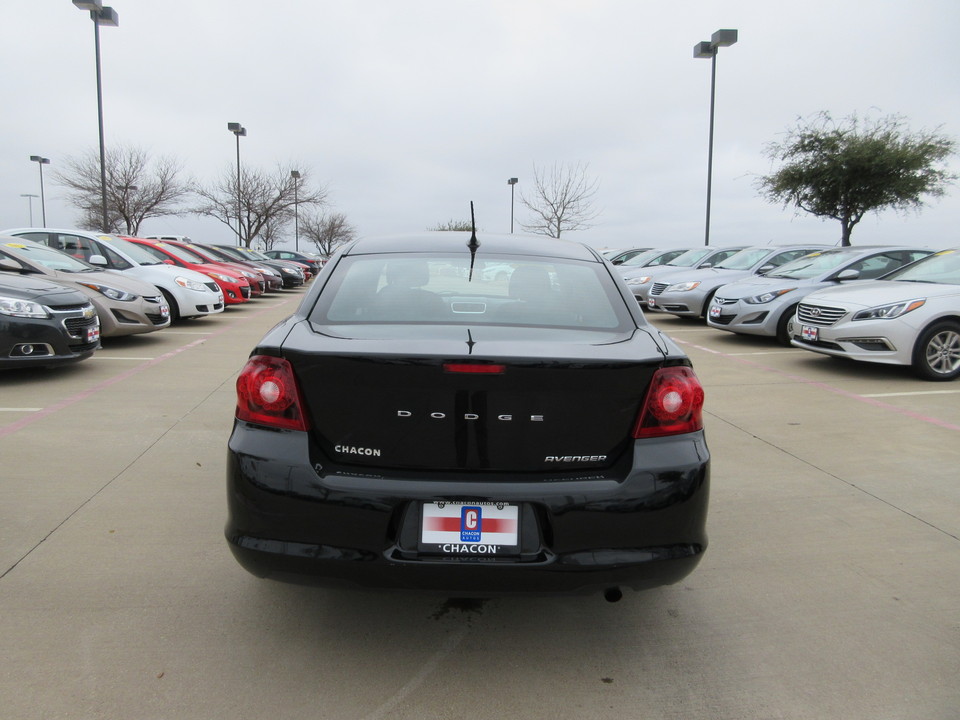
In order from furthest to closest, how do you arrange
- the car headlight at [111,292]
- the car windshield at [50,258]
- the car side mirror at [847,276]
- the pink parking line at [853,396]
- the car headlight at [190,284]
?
the car headlight at [190,284] → the car side mirror at [847,276] → the car windshield at [50,258] → the car headlight at [111,292] → the pink parking line at [853,396]

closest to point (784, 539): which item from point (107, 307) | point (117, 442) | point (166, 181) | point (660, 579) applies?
point (660, 579)

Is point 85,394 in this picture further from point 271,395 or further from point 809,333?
point 809,333

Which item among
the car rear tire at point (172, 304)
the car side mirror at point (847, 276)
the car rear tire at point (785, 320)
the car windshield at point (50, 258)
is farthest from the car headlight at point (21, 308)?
the car side mirror at point (847, 276)

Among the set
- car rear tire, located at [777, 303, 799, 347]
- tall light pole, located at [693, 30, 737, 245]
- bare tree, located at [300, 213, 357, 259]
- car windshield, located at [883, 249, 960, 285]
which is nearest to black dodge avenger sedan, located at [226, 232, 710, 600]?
car windshield, located at [883, 249, 960, 285]

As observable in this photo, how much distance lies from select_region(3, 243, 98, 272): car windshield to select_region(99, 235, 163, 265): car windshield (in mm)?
1843

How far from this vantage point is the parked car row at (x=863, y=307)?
7773mm

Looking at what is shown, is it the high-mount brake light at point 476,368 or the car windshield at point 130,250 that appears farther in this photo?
the car windshield at point 130,250

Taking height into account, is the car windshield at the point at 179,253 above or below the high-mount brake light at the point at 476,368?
above

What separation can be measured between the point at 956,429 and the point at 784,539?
3.16m

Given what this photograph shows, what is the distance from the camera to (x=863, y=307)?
314 inches

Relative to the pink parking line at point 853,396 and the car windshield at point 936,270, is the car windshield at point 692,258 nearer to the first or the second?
the pink parking line at point 853,396

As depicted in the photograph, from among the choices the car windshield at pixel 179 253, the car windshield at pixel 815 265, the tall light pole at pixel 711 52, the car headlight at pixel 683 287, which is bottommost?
the car headlight at pixel 683 287

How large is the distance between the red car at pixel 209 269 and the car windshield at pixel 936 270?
12242 millimetres

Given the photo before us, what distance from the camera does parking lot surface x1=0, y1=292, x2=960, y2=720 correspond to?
2.42 m
